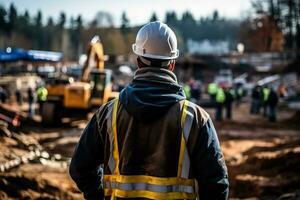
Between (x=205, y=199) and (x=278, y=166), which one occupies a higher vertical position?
(x=205, y=199)

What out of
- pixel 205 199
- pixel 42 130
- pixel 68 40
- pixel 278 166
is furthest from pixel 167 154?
pixel 68 40

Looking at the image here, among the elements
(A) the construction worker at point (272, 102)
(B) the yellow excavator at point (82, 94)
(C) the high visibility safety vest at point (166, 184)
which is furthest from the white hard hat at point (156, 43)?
(A) the construction worker at point (272, 102)

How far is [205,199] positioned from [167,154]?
0.30 metres

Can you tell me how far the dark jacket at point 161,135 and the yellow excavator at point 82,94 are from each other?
1538cm

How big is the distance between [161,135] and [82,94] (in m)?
15.5

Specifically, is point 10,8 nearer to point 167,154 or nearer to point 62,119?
point 62,119

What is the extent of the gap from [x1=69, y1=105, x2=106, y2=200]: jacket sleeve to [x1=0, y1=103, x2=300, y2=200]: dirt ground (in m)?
4.71

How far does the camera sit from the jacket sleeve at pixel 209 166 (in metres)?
2.28

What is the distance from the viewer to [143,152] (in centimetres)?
236

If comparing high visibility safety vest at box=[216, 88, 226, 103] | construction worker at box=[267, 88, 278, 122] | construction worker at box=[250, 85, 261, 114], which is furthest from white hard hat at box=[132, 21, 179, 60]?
construction worker at box=[250, 85, 261, 114]

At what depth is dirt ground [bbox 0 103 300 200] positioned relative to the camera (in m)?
7.46

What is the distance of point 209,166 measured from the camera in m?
2.28

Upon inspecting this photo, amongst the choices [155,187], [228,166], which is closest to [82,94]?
[228,166]

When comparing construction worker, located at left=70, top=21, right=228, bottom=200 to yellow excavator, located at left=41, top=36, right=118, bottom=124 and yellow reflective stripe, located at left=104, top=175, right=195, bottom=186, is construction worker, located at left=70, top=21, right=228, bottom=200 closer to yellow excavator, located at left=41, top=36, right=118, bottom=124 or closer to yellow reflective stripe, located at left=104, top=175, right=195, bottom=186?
yellow reflective stripe, located at left=104, top=175, right=195, bottom=186
